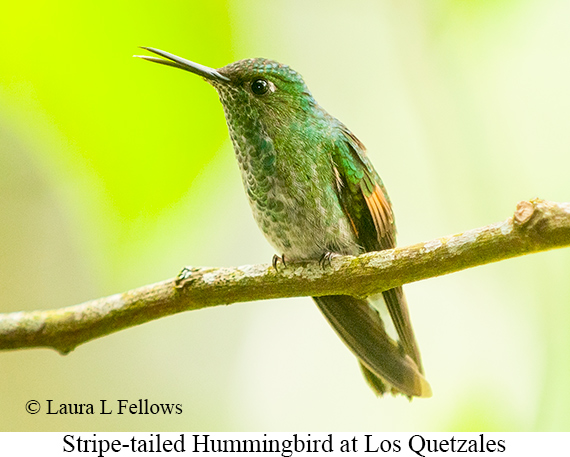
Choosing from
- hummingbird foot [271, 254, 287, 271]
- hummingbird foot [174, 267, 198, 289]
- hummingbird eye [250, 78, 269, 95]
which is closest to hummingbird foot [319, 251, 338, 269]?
hummingbird foot [271, 254, 287, 271]

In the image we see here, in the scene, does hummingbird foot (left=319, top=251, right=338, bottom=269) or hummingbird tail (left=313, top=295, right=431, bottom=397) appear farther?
hummingbird tail (left=313, top=295, right=431, bottom=397)

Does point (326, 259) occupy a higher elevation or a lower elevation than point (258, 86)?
lower

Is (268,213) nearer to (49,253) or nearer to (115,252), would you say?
(115,252)

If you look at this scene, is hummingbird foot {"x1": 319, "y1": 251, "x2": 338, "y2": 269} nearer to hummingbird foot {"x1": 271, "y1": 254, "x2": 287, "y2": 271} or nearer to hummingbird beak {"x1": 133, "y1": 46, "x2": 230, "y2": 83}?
hummingbird foot {"x1": 271, "y1": 254, "x2": 287, "y2": 271}

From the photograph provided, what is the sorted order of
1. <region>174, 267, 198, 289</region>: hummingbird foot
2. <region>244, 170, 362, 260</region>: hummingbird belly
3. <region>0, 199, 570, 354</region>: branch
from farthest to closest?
<region>244, 170, 362, 260</region>: hummingbird belly < <region>174, 267, 198, 289</region>: hummingbird foot < <region>0, 199, 570, 354</region>: branch

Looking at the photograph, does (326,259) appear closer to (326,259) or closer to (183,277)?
(326,259)

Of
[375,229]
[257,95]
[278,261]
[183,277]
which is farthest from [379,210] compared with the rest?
[183,277]

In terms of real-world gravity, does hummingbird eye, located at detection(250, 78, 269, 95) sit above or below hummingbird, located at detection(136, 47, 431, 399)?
above
